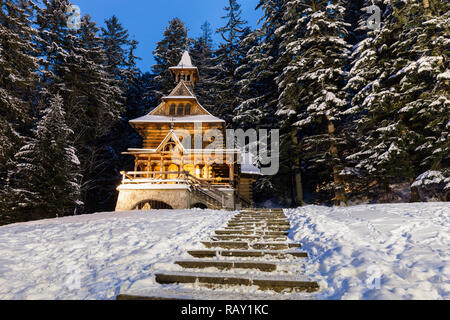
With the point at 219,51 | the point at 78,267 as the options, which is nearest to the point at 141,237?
the point at 78,267

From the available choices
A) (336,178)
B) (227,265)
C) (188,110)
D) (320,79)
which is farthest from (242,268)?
(188,110)

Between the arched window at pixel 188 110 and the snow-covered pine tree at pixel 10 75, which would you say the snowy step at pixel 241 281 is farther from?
the arched window at pixel 188 110

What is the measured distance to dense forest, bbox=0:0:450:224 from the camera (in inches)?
575

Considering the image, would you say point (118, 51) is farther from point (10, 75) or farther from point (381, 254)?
point (381, 254)

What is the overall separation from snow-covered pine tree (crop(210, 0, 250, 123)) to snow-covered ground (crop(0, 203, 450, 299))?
26419 mm

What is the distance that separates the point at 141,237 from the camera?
7203 millimetres

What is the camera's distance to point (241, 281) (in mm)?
4445

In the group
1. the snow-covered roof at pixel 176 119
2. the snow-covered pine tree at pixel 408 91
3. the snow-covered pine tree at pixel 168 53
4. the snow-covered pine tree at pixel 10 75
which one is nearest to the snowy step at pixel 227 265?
the snow-covered pine tree at pixel 408 91

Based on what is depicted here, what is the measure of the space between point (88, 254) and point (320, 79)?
2012 cm

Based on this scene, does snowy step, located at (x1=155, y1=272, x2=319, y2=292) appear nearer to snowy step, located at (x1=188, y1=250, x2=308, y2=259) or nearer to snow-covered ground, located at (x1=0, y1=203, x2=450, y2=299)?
snow-covered ground, located at (x1=0, y1=203, x2=450, y2=299)

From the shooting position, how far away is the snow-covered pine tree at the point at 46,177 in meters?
16.9

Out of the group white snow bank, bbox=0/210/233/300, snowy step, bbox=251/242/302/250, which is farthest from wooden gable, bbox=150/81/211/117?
snowy step, bbox=251/242/302/250

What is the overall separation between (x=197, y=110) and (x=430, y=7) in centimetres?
1956
